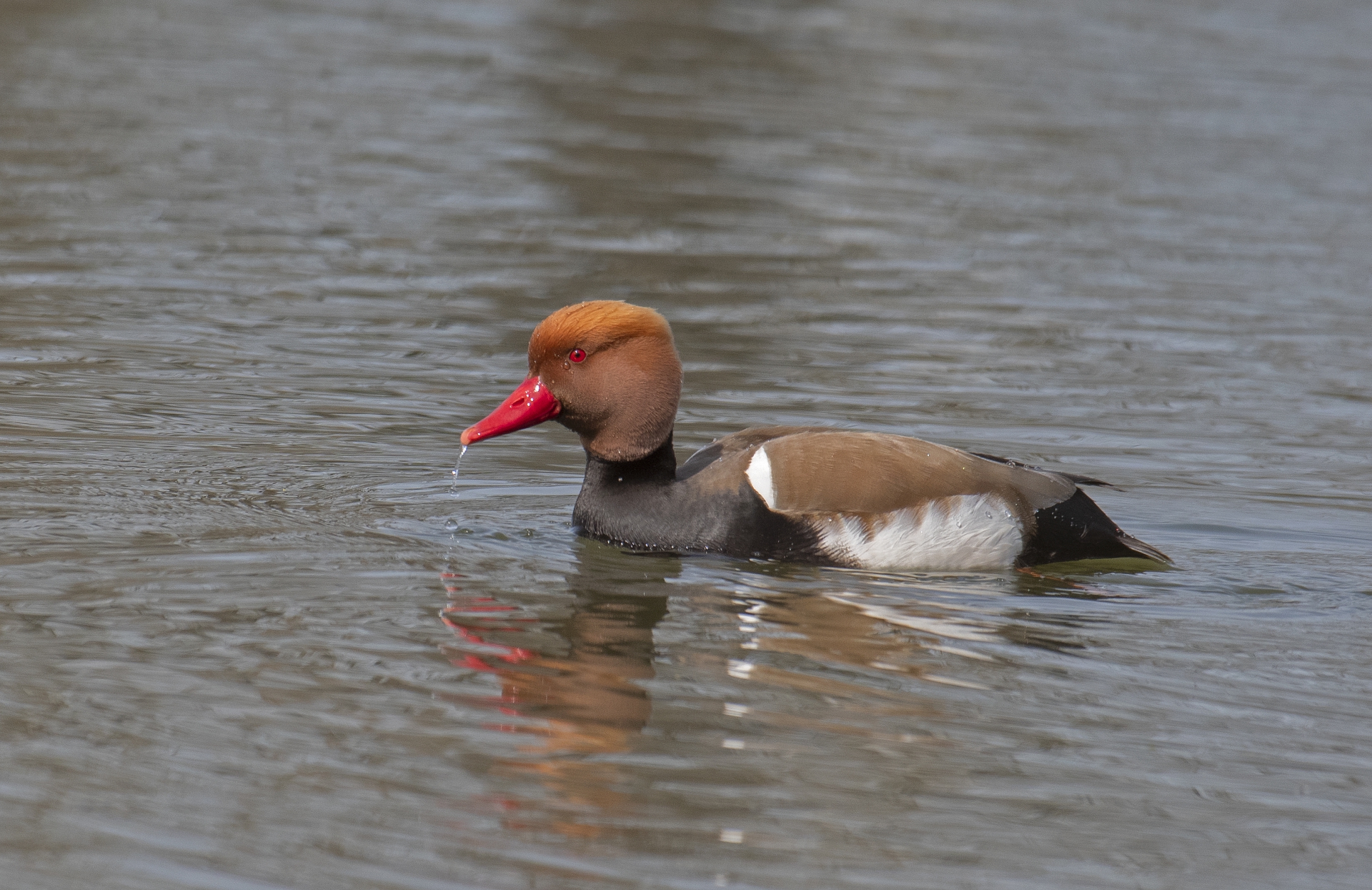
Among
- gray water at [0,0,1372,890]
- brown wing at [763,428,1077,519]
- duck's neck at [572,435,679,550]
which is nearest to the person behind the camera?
gray water at [0,0,1372,890]

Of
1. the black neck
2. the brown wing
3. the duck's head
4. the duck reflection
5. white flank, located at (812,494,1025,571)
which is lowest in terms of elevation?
the duck reflection

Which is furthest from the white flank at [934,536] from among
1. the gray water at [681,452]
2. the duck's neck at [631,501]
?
the duck's neck at [631,501]

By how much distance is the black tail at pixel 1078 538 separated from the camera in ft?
24.1

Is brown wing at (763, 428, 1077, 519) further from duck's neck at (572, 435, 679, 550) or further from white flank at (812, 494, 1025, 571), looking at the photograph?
duck's neck at (572, 435, 679, 550)

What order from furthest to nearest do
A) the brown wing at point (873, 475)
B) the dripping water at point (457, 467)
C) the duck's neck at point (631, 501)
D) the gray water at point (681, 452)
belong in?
the dripping water at point (457, 467), the duck's neck at point (631, 501), the brown wing at point (873, 475), the gray water at point (681, 452)

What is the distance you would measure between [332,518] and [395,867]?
127 inches

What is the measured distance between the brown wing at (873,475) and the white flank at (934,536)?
4 centimetres

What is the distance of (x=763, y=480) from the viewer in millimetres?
7145

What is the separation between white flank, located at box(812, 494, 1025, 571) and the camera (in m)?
7.11

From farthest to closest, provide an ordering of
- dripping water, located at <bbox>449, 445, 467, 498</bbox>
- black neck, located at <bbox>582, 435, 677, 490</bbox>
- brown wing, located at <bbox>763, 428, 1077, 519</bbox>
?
dripping water, located at <bbox>449, 445, 467, 498</bbox> < black neck, located at <bbox>582, 435, 677, 490</bbox> < brown wing, located at <bbox>763, 428, 1077, 519</bbox>

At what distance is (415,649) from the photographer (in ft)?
19.6

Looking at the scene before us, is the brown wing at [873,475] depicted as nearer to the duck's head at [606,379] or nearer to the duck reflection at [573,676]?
the duck's head at [606,379]

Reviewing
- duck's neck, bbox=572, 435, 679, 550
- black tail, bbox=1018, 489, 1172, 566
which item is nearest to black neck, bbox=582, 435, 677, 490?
duck's neck, bbox=572, 435, 679, 550

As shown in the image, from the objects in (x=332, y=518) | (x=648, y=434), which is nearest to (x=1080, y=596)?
(x=648, y=434)
